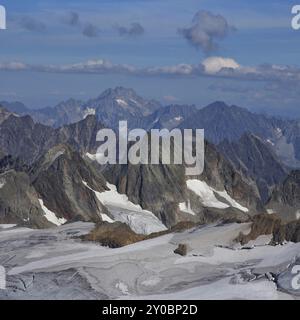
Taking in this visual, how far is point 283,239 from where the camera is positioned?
82688 millimetres

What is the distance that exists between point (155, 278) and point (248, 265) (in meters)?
8.67

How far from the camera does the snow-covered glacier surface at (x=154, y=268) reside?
66000 millimetres

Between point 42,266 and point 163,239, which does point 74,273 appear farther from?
point 163,239

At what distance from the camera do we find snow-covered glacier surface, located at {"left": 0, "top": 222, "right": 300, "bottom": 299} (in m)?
66.0

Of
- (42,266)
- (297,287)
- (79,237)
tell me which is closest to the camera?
(297,287)

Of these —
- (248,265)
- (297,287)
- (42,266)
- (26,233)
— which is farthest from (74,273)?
(26,233)

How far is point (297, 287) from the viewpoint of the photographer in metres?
63.2

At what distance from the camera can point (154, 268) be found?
74.4 m

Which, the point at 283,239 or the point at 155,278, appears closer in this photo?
the point at 155,278
